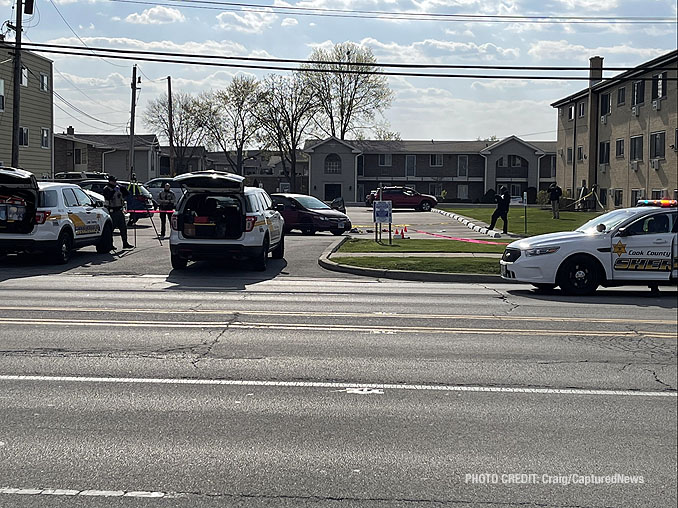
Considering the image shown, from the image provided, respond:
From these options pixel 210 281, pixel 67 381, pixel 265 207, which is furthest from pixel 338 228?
pixel 67 381

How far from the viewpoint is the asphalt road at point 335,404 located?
538 centimetres

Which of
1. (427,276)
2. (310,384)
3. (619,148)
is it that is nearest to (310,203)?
(427,276)

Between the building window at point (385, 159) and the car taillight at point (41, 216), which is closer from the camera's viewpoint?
the car taillight at point (41, 216)

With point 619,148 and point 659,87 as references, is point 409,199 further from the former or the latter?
point 659,87

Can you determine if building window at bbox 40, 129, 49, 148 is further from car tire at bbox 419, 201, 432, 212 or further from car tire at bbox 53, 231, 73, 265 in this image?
car tire at bbox 53, 231, 73, 265

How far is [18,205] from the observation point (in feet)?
→ 59.0

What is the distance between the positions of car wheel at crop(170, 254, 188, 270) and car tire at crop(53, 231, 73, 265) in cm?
255

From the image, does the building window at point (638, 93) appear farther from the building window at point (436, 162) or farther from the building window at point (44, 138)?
the building window at point (436, 162)

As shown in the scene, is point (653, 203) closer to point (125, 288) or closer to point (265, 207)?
point (265, 207)

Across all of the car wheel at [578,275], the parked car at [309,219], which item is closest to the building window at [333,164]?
the parked car at [309,219]

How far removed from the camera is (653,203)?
15.1 m

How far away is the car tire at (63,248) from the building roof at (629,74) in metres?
15.7

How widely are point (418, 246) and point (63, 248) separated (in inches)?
369

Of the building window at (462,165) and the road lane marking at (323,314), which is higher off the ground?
the building window at (462,165)
